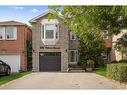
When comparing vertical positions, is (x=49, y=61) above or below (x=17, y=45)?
below

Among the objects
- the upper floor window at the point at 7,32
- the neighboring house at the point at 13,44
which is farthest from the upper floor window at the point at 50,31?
the upper floor window at the point at 7,32

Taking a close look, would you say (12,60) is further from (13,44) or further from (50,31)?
(50,31)

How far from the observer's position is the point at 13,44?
48.2 meters

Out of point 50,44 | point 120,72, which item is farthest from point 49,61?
point 120,72

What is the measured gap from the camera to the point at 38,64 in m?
48.5

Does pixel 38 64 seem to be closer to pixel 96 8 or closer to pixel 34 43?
pixel 34 43

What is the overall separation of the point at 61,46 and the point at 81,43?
10.5ft

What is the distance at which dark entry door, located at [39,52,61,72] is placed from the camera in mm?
48688

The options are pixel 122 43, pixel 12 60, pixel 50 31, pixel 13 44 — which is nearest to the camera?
pixel 122 43

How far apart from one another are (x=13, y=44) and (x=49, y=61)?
15.8 ft

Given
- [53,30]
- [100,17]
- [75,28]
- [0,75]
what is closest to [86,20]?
[100,17]

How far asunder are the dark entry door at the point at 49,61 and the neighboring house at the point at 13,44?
218 centimetres

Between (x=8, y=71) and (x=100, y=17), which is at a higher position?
(x=100, y=17)
